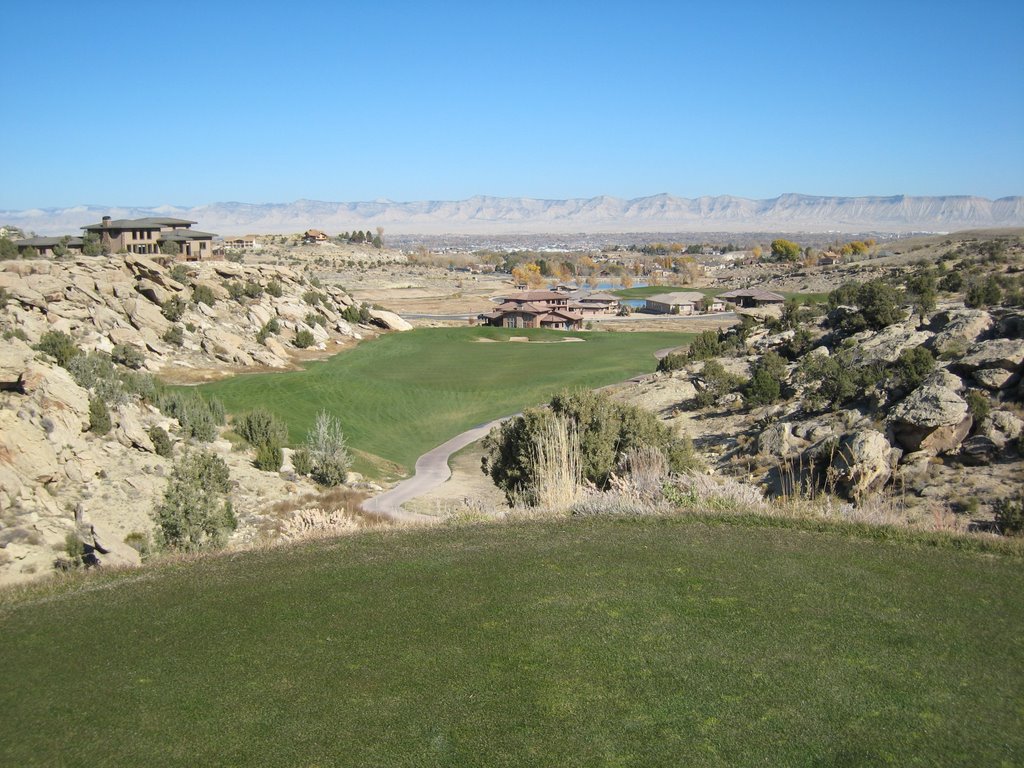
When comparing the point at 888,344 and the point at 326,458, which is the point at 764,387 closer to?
the point at 888,344

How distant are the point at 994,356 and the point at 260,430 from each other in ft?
81.6

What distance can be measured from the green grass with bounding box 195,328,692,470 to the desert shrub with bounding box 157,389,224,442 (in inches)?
176

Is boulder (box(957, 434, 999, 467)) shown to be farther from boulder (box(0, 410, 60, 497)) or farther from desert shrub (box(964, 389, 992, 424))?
boulder (box(0, 410, 60, 497))

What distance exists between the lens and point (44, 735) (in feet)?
23.0

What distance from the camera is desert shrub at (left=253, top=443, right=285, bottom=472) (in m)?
29.1

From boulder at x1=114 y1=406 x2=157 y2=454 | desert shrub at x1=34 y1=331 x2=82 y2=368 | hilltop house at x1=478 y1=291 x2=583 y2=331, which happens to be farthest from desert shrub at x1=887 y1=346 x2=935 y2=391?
hilltop house at x1=478 y1=291 x2=583 y2=331

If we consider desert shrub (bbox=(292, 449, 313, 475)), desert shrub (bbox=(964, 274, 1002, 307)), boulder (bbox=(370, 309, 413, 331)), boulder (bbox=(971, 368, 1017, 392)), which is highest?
desert shrub (bbox=(964, 274, 1002, 307))

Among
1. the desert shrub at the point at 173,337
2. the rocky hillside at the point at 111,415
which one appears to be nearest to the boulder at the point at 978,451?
the rocky hillside at the point at 111,415

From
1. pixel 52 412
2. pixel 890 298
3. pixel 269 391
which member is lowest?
pixel 269 391

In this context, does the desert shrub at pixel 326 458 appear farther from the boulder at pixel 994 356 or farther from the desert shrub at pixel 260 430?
the boulder at pixel 994 356

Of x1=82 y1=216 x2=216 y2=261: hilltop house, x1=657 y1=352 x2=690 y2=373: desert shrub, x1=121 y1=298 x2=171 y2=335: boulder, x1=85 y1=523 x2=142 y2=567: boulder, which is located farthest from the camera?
x1=82 y1=216 x2=216 y2=261: hilltop house

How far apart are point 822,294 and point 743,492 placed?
3850 inches

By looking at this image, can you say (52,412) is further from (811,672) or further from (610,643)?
(811,672)

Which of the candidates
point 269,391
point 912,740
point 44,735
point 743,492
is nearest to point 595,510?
point 743,492
